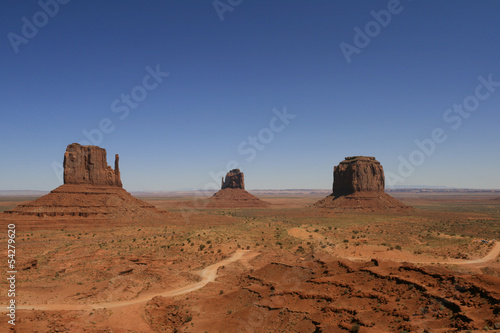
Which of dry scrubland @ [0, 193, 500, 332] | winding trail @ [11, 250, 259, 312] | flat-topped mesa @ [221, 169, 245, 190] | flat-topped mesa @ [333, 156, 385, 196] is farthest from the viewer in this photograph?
flat-topped mesa @ [221, 169, 245, 190]

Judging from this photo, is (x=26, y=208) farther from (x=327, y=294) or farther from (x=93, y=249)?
(x=327, y=294)

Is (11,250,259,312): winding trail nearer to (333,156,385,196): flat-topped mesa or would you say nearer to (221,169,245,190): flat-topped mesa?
(333,156,385,196): flat-topped mesa

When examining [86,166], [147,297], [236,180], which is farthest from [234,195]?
[147,297]

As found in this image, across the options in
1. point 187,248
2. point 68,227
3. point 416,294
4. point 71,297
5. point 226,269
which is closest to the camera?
point 416,294

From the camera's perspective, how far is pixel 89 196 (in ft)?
201

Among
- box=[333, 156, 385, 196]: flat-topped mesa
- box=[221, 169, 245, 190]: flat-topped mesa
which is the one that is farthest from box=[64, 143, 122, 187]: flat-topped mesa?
box=[221, 169, 245, 190]: flat-topped mesa

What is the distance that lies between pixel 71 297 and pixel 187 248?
1566 cm

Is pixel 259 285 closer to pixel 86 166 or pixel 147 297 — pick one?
pixel 147 297

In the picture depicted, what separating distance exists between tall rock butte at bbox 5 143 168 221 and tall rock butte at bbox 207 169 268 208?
2549 inches

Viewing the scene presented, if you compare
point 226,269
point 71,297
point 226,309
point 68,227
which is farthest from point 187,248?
point 68,227

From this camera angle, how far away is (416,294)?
15242 mm

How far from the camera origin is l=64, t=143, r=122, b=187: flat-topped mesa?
6238 centimetres

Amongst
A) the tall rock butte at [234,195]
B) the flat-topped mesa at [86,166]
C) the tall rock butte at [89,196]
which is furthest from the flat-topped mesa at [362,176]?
the flat-topped mesa at [86,166]

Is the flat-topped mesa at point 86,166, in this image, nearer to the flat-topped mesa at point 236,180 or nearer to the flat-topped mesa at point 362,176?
the flat-topped mesa at point 362,176
